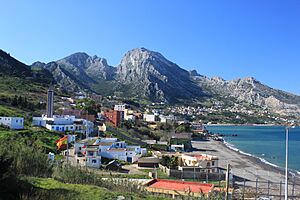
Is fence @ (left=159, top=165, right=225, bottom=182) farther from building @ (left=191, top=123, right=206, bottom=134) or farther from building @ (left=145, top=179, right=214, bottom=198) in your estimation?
building @ (left=191, top=123, right=206, bottom=134)

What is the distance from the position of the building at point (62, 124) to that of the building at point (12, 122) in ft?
16.0

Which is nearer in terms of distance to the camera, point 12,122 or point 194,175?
point 194,175

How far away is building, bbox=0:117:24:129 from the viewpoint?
4034 centimetres

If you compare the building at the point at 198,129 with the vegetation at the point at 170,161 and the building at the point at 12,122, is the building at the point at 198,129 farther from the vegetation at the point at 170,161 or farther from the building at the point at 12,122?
the building at the point at 12,122

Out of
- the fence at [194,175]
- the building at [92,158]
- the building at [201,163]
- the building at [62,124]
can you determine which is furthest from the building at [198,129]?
the fence at [194,175]

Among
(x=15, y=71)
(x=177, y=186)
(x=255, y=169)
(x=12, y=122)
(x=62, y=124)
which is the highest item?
(x=15, y=71)

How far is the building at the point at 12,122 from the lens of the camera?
40344 millimetres

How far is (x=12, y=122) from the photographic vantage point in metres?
40.4

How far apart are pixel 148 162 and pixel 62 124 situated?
16704mm

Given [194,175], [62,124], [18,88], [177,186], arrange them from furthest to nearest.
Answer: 1. [18,88]
2. [62,124]
3. [194,175]
4. [177,186]

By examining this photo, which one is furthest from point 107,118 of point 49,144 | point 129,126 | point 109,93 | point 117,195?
point 109,93

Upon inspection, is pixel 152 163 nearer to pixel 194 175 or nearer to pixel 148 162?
pixel 148 162

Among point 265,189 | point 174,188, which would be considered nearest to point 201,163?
point 265,189

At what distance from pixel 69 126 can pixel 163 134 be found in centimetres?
2617
